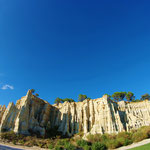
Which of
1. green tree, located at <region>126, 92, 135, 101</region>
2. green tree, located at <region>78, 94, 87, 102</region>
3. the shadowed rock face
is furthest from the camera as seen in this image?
green tree, located at <region>78, 94, 87, 102</region>

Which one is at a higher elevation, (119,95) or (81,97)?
(81,97)

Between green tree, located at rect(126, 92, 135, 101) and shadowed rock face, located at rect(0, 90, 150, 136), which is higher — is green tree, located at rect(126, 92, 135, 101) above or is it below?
above

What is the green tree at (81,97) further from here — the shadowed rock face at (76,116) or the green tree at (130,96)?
the green tree at (130,96)

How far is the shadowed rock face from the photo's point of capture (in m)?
30.5

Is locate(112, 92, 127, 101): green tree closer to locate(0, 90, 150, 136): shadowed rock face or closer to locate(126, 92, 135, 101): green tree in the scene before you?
locate(126, 92, 135, 101): green tree

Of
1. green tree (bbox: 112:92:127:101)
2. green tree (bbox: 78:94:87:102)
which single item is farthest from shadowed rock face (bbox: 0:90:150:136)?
green tree (bbox: 78:94:87:102)

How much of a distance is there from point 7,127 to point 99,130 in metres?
25.5

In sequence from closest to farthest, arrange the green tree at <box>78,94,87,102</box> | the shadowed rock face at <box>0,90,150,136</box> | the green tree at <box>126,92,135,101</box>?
the shadowed rock face at <box>0,90,150,136</box>
the green tree at <box>126,92,135,101</box>
the green tree at <box>78,94,87,102</box>

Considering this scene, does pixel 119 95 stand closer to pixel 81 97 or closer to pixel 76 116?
pixel 81 97

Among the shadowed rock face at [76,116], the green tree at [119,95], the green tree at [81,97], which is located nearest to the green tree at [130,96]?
→ the green tree at [119,95]

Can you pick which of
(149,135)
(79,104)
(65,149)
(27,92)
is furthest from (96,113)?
(27,92)

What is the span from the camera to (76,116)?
4128cm

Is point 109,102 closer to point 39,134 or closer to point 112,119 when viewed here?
point 112,119

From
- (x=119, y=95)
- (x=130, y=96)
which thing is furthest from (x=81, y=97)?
(x=130, y=96)
